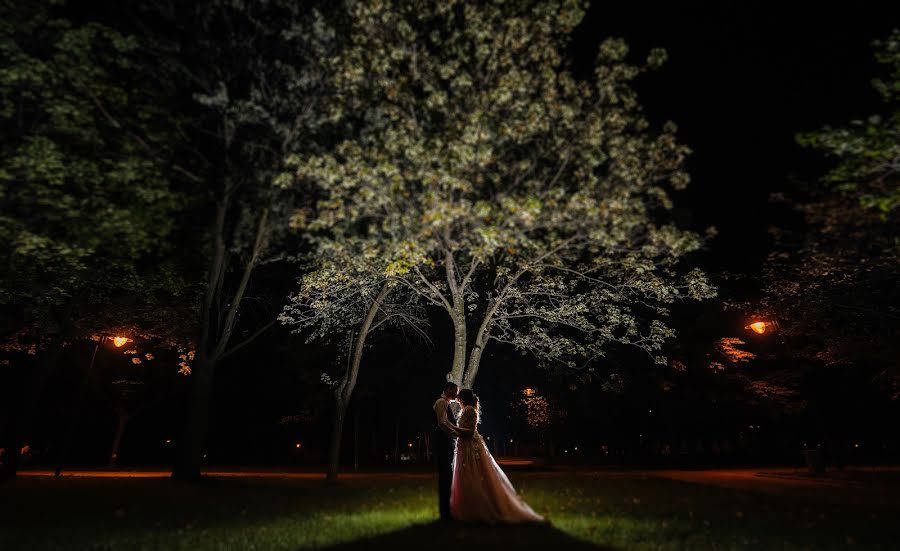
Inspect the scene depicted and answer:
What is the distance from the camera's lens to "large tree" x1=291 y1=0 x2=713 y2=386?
12.8m

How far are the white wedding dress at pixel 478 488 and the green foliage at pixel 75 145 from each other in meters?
9.50

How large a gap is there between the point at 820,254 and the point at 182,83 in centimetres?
1805

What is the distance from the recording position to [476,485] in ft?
34.0

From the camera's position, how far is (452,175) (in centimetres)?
1259

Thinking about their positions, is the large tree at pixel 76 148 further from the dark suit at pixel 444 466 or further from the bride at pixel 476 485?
the bride at pixel 476 485

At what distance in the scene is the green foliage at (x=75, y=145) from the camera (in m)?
13.5

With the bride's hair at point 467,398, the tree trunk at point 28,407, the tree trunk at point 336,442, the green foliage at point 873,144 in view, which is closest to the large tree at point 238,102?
the tree trunk at point 336,442

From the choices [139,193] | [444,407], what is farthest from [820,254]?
[139,193]

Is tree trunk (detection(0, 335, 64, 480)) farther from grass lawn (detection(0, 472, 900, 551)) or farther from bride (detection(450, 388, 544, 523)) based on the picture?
bride (detection(450, 388, 544, 523))

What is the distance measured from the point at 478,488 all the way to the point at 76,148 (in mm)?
12202

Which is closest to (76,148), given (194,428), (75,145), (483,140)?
(75,145)

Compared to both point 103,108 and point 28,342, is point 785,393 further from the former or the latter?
point 28,342

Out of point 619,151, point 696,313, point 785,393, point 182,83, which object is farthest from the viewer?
point 696,313

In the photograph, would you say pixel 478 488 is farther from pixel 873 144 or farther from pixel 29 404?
pixel 29 404
